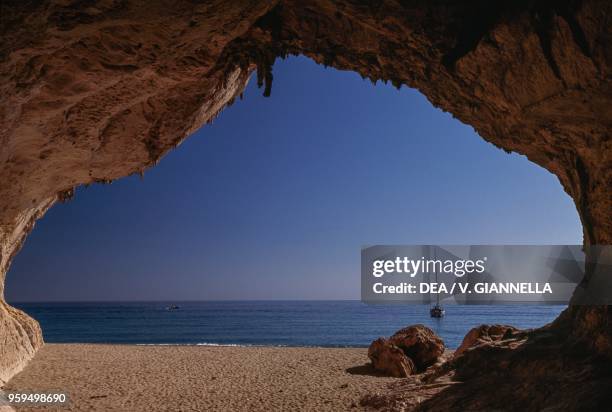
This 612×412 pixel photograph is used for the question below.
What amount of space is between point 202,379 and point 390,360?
242 inches

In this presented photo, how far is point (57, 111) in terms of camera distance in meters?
6.79

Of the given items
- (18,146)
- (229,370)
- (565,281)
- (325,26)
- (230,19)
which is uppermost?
(325,26)

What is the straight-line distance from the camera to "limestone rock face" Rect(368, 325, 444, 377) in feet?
42.4

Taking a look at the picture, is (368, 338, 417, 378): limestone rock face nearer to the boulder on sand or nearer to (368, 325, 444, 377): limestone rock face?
(368, 325, 444, 377): limestone rock face

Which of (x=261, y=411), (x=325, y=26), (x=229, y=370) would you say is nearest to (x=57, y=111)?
(x=325, y=26)

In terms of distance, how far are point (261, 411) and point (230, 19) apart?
8161 millimetres

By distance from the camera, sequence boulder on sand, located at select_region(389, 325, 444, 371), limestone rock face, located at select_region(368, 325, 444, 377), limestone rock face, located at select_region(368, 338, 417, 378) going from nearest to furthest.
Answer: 1. limestone rock face, located at select_region(368, 338, 417, 378)
2. limestone rock face, located at select_region(368, 325, 444, 377)
3. boulder on sand, located at select_region(389, 325, 444, 371)

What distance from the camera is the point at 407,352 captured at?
13695 mm

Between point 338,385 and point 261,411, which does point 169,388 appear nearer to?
point 261,411

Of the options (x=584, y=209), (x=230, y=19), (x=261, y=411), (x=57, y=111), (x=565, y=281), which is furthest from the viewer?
(x=565, y=281)

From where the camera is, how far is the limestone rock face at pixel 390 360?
1279cm

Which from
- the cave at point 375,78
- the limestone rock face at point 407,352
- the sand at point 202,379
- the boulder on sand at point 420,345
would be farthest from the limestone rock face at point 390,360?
the cave at point 375,78

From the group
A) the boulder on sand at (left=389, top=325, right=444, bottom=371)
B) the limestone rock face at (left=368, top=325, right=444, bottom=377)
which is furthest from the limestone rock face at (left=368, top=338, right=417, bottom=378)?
the boulder on sand at (left=389, top=325, right=444, bottom=371)

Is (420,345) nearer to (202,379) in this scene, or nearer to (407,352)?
(407,352)
